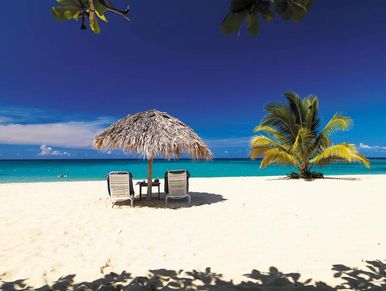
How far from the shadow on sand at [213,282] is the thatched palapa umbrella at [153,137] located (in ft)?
13.4

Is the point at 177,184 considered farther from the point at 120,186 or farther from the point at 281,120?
the point at 281,120

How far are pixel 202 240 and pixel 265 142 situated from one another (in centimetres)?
1051

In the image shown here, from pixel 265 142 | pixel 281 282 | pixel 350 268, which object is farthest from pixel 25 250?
pixel 265 142

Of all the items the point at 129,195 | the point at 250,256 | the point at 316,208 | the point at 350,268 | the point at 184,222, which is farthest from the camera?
the point at 129,195

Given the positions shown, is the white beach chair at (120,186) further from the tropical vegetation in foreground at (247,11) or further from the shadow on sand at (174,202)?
the tropical vegetation in foreground at (247,11)

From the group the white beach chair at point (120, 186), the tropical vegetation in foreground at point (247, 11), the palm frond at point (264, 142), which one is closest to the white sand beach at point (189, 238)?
the white beach chair at point (120, 186)

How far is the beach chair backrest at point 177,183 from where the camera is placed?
6.83m

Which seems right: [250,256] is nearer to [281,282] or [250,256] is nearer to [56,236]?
[281,282]

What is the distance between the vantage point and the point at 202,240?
3.89m

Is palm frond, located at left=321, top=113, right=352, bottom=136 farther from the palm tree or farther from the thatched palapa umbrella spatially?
the thatched palapa umbrella

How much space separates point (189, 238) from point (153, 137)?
3346 mm

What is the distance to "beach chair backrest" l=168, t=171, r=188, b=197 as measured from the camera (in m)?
6.83

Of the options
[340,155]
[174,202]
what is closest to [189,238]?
[174,202]

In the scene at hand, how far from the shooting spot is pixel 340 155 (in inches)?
486
